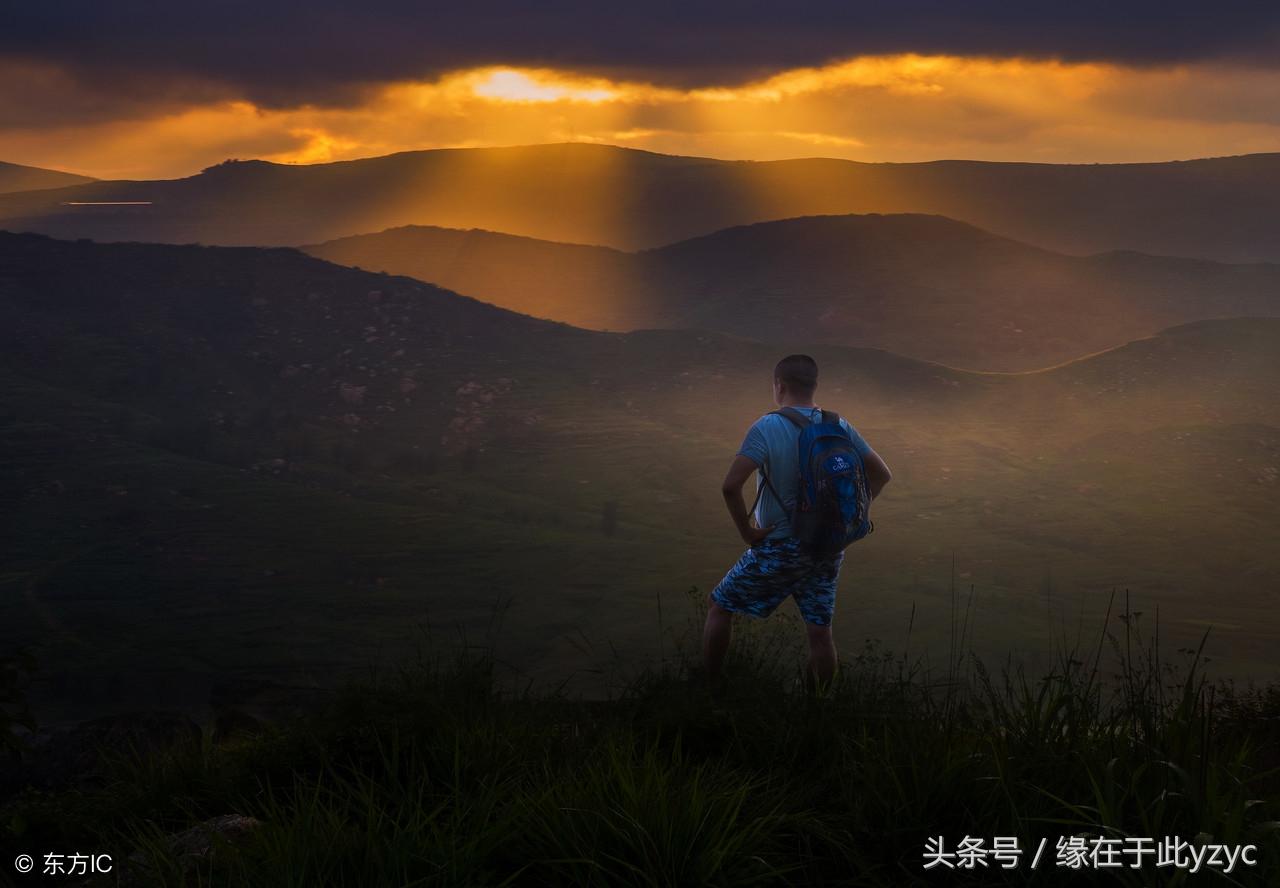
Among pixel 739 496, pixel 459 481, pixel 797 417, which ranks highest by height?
pixel 797 417

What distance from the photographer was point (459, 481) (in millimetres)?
16516

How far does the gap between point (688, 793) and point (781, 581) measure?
2327 millimetres

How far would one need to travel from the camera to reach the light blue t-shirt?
18.6 feet

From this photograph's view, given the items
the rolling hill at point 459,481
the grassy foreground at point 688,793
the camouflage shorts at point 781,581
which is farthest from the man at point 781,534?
the rolling hill at point 459,481

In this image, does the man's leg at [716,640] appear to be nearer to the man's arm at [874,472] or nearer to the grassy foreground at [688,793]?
the grassy foreground at [688,793]

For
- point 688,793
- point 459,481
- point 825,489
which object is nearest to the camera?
point 688,793

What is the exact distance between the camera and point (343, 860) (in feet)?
11.0

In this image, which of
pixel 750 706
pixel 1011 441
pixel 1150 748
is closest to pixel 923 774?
pixel 1150 748

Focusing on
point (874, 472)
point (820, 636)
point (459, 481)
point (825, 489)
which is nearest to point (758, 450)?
point (825, 489)

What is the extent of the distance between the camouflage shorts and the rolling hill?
9.14 feet

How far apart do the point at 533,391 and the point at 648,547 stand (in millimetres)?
8521

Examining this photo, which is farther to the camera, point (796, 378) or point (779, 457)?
point (796, 378)

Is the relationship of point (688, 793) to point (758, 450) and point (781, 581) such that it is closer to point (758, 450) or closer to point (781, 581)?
point (781, 581)

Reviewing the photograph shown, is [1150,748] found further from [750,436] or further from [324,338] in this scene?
[324,338]
